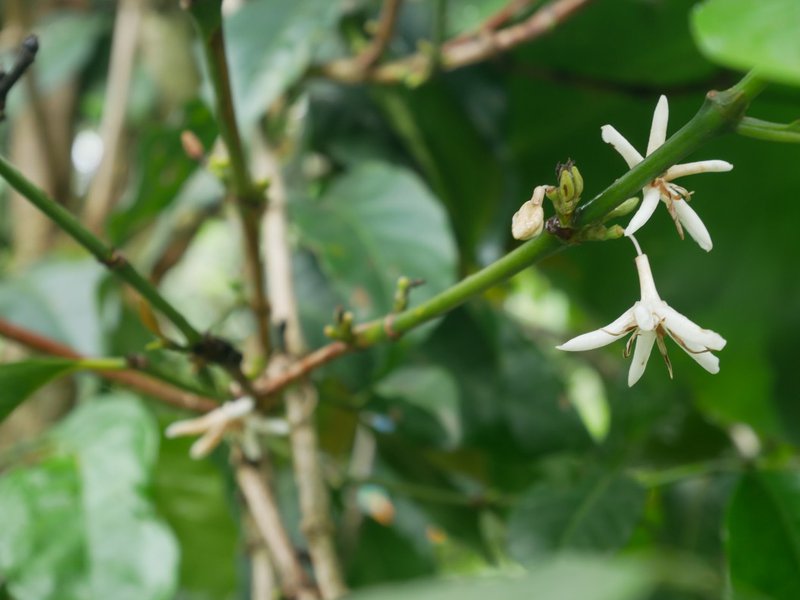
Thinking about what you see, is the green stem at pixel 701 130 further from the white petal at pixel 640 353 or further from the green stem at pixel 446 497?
the green stem at pixel 446 497

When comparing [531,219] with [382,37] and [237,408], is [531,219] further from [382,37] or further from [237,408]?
[382,37]

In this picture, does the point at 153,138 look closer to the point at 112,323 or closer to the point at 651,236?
the point at 112,323

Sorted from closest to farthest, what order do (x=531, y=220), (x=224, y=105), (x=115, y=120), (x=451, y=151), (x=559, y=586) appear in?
(x=559, y=586) < (x=531, y=220) < (x=224, y=105) < (x=451, y=151) < (x=115, y=120)

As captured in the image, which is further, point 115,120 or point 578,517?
point 115,120

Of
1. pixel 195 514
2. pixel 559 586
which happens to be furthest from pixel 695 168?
pixel 195 514

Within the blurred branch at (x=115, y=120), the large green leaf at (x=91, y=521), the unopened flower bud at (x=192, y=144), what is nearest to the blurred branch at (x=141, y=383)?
the large green leaf at (x=91, y=521)

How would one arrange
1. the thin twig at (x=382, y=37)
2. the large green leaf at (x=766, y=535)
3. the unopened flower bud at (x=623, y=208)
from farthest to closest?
the thin twig at (x=382, y=37) < the large green leaf at (x=766, y=535) < the unopened flower bud at (x=623, y=208)
